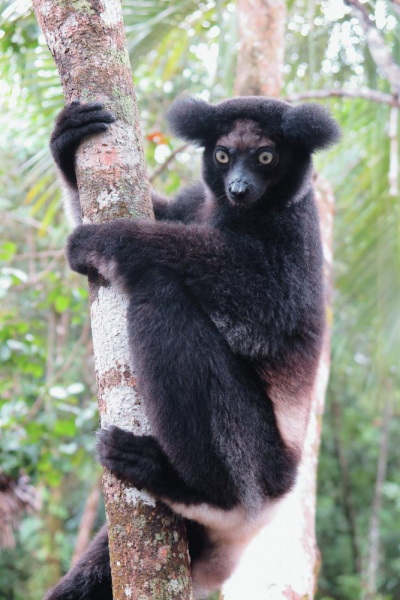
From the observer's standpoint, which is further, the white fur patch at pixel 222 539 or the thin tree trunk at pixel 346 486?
the thin tree trunk at pixel 346 486

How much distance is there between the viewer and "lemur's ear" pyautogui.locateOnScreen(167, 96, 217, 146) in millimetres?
3635

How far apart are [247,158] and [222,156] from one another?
18cm

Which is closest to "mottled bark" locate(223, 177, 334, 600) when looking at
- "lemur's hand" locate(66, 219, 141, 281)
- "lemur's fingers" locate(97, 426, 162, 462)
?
"lemur's fingers" locate(97, 426, 162, 462)

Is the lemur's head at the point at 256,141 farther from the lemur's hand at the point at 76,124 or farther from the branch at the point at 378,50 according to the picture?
the branch at the point at 378,50

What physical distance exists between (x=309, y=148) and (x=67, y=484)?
11390 mm

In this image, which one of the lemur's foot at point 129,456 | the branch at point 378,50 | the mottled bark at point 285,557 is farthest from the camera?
the branch at point 378,50

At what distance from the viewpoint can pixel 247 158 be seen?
3465mm

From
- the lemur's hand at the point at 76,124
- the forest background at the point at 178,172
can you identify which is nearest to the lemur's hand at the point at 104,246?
the lemur's hand at the point at 76,124

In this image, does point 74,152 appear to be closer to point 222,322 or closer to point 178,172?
point 222,322

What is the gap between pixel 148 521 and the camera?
2.12 meters

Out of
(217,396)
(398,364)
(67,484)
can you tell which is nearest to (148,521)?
(217,396)

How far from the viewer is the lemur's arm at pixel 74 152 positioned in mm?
2564

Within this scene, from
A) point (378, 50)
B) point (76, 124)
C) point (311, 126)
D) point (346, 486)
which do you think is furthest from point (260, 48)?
point (346, 486)

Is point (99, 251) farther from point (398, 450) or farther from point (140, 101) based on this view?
point (398, 450)
